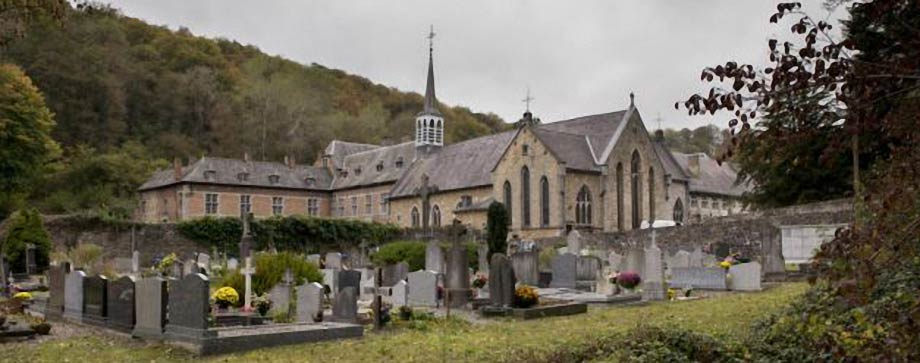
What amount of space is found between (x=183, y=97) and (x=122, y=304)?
68033 mm

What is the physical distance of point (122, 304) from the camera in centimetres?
1317

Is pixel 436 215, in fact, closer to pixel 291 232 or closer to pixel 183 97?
pixel 291 232

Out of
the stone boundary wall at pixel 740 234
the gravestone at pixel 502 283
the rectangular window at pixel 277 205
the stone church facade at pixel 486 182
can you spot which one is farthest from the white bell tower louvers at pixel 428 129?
the gravestone at pixel 502 283

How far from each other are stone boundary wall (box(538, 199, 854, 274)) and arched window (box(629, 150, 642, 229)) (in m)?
8.28

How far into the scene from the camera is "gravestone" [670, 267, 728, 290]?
21031mm

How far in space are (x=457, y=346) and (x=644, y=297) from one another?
937cm

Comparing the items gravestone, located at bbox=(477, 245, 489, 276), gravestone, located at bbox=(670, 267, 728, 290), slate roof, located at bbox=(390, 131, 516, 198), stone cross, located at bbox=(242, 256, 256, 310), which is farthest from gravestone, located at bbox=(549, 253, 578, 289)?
slate roof, located at bbox=(390, 131, 516, 198)

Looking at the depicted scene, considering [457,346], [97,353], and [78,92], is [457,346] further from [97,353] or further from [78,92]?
[78,92]

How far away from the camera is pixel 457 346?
10961 millimetres

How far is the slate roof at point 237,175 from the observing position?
5622 cm

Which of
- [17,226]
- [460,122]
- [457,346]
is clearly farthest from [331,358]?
[460,122]

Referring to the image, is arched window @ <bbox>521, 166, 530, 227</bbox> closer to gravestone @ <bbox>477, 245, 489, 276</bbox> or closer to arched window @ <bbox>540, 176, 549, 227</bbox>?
arched window @ <bbox>540, 176, 549, 227</bbox>

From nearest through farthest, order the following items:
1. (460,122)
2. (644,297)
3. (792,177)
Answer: (644,297)
(792,177)
(460,122)

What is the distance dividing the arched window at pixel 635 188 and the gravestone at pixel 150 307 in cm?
3891
